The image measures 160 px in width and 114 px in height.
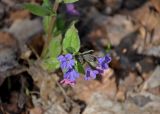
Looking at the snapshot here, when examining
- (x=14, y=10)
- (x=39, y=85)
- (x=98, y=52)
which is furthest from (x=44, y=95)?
(x=14, y=10)

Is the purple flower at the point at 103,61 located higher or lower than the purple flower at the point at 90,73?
higher

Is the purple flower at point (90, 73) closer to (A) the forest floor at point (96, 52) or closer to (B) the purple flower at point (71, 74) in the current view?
(B) the purple flower at point (71, 74)

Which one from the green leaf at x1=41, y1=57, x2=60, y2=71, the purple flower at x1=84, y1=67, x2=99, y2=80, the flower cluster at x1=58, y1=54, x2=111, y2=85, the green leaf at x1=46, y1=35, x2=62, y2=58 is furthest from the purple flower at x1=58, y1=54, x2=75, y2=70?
the green leaf at x1=46, y1=35, x2=62, y2=58

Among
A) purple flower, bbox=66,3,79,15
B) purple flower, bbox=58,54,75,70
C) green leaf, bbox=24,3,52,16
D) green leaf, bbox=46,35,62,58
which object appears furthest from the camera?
purple flower, bbox=66,3,79,15

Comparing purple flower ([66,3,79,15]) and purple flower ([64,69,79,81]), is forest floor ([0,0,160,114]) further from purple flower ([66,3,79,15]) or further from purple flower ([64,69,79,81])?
purple flower ([64,69,79,81])

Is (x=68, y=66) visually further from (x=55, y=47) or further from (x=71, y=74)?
(x=55, y=47)

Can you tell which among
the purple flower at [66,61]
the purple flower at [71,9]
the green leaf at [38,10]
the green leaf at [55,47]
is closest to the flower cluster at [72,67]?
the purple flower at [66,61]

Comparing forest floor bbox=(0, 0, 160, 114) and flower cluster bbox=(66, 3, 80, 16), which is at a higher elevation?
flower cluster bbox=(66, 3, 80, 16)

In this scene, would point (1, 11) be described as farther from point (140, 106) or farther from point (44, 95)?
point (140, 106)
